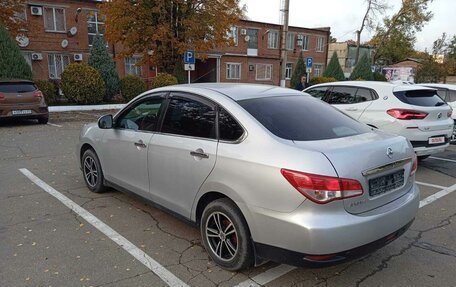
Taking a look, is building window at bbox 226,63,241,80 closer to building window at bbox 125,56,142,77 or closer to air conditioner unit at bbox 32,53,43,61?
building window at bbox 125,56,142,77

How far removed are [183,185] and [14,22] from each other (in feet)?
67.4

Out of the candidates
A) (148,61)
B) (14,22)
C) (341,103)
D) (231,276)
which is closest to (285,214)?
(231,276)

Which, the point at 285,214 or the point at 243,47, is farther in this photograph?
the point at 243,47

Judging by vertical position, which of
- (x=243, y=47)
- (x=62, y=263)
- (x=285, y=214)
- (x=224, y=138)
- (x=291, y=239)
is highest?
(x=243, y=47)

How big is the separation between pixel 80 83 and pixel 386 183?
54.2 ft

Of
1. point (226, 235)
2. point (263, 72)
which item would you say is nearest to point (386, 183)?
point (226, 235)

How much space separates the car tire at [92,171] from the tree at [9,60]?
13.2 m

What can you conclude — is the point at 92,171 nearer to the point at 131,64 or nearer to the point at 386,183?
the point at 386,183

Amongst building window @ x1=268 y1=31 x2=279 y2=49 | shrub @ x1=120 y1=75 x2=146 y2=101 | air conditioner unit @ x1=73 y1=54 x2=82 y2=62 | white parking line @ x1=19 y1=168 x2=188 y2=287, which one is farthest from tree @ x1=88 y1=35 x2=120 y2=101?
building window @ x1=268 y1=31 x2=279 y2=49

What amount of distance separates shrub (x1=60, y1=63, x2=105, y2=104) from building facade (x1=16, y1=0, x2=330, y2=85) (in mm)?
3617

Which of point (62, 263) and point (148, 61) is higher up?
point (148, 61)

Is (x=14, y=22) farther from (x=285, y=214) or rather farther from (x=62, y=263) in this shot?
(x=285, y=214)

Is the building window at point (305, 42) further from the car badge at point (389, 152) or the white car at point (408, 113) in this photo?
the car badge at point (389, 152)

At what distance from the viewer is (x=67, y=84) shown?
16.9 meters
